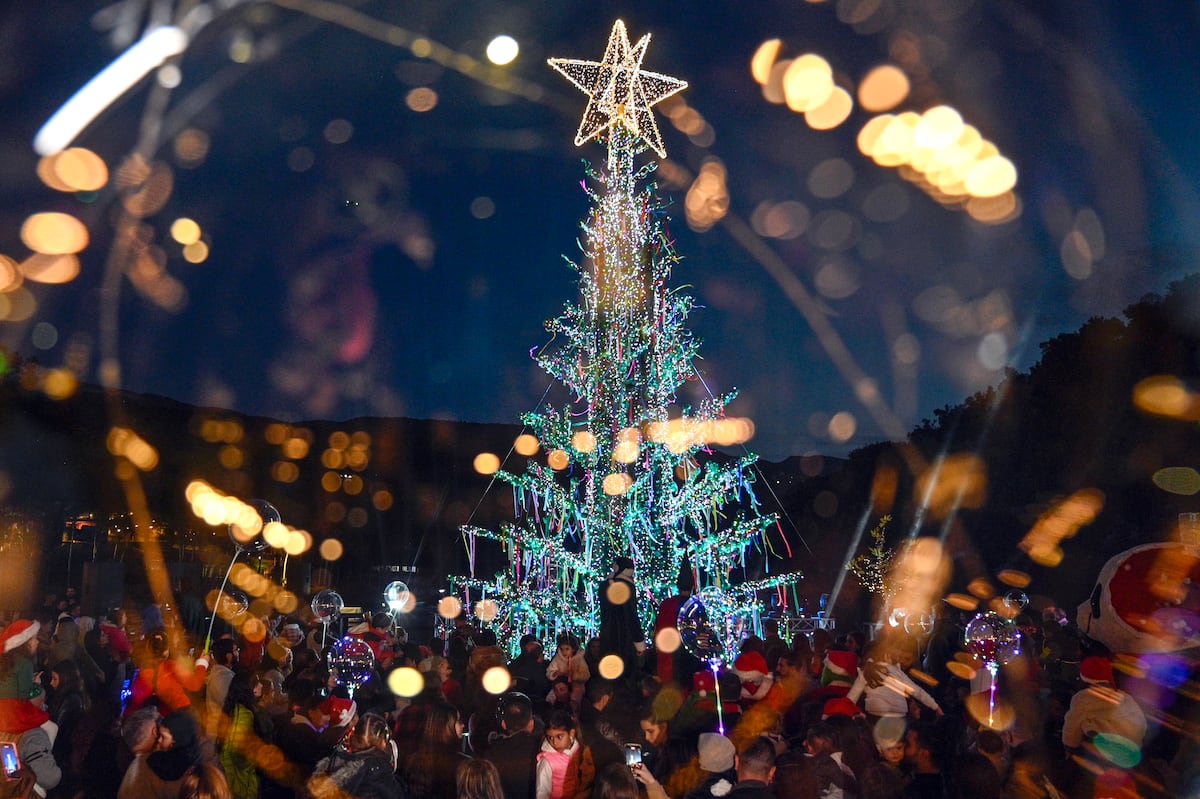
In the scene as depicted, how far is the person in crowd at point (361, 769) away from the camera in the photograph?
535 cm

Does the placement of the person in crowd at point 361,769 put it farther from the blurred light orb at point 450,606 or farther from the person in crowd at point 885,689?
the blurred light orb at point 450,606

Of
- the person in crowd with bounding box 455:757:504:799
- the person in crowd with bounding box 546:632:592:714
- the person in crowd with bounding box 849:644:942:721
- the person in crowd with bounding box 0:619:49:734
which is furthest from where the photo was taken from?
the person in crowd with bounding box 546:632:592:714

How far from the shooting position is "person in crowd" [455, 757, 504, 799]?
5.14m

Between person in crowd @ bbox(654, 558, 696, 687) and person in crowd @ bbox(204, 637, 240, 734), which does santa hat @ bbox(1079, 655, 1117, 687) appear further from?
person in crowd @ bbox(204, 637, 240, 734)

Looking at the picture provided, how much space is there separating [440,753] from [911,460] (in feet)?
126

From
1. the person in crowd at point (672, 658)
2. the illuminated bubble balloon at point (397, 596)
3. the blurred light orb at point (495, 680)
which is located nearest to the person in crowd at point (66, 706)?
the blurred light orb at point (495, 680)

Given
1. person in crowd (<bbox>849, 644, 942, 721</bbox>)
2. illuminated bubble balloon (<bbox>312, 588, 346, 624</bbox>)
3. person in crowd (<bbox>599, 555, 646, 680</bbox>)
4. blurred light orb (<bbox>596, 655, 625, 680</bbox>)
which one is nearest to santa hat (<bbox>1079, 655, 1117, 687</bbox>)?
person in crowd (<bbox>849, 644, 942, 721</bbox>)

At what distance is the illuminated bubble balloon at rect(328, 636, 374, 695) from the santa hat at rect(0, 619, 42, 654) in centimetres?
250

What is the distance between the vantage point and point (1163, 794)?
571cm

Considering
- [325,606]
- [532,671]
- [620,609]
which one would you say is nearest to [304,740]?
[532,671]

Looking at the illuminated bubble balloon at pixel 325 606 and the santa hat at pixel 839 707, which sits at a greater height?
the santa hat at pixel 839 707

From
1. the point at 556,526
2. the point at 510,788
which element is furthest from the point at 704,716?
the point at 556,526

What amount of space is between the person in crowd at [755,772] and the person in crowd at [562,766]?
1185 millimetres

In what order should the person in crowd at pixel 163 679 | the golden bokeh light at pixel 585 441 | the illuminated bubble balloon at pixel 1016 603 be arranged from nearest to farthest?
the person in crowd at pixel 163 679 → the illuminated bubble balloon at pixel 1016 603 → the golden bokeh light at pixel 585 441
